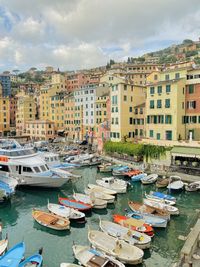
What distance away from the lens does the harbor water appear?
791 inches

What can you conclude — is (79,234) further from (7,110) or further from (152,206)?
(7,110)

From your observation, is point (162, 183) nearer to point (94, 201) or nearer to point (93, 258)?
point (94, 201)

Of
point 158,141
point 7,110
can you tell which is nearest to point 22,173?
point 158,141

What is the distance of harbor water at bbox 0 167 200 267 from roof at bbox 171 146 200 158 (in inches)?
285

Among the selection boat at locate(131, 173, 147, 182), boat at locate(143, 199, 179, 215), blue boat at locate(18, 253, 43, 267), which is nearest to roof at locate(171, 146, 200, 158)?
boat at locate(131, 173, 147, 182)

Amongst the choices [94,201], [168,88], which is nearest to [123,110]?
[168,88]

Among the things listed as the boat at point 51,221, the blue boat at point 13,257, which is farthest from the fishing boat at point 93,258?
the boat at point 51,221

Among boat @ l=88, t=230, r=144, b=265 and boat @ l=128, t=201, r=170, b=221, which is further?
boat @ l=128, t=201, r=170, b=221

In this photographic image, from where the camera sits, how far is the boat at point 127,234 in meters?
20.2

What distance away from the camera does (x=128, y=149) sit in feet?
164

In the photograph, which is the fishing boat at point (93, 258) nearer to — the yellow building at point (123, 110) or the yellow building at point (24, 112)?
the yellow building at point (123, 110)

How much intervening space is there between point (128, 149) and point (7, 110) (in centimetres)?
7521

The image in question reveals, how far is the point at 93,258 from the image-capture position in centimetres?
1780

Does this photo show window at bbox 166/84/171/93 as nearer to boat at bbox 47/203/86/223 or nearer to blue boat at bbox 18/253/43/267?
boat at bbox 47/203/86/223
